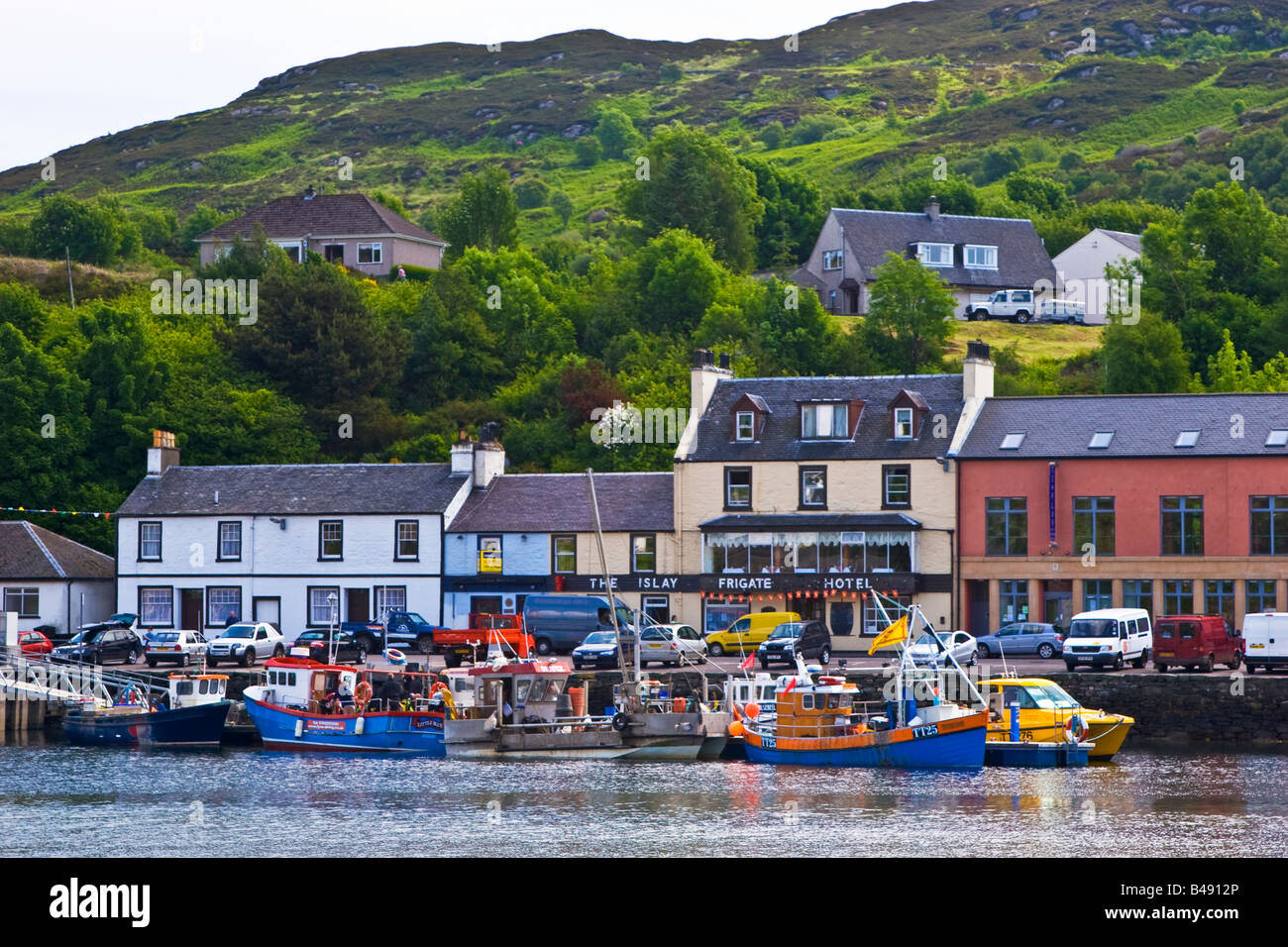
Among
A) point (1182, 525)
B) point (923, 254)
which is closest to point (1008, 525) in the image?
point (1182, 525)

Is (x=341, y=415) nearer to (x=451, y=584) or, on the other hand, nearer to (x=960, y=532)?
(x=451, y=584)

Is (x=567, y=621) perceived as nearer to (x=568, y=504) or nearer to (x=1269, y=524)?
(x=568, y=504)

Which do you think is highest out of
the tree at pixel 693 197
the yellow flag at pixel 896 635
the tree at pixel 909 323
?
the tree at pixel 693 197

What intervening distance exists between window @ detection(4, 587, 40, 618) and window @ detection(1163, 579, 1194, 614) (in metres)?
44.3

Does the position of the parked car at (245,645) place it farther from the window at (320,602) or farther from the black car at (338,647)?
the window at (320,602)

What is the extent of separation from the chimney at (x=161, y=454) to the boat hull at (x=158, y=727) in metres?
23.6

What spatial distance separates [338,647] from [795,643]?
16886 millimetres

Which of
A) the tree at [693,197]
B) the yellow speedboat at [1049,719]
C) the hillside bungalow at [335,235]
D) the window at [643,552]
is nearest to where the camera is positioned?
the yellow speedboat at [1049,719]

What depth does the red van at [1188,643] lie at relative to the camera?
57.3 m

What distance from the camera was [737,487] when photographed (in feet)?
238

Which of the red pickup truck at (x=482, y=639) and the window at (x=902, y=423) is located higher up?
the window at (x=902, y=423)

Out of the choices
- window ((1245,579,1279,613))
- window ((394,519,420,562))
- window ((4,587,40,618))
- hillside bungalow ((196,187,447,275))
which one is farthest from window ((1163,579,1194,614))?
hillside bungalow ((196,187,447,275))

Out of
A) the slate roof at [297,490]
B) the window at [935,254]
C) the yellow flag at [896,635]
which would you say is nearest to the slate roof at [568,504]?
the slate roof at [297,490]

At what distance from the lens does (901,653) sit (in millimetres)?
50219
